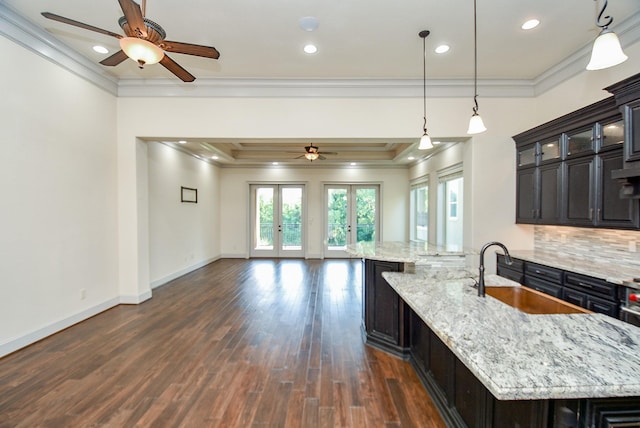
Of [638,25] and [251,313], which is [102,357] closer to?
[251,313]

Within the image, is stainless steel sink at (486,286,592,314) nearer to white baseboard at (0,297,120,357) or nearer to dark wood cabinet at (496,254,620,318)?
dark wood cabinet at (496,254,620,318)

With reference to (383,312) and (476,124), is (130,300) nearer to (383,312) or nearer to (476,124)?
(383,312)

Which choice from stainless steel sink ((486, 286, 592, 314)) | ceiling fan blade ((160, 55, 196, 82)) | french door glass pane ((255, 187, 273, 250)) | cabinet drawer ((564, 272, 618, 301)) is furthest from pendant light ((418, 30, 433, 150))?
french door glass pane ((255, 187, 273, 250))

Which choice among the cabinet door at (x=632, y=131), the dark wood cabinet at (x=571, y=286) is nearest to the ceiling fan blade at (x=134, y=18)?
the dark wood cabinet at (x=571, y=286)

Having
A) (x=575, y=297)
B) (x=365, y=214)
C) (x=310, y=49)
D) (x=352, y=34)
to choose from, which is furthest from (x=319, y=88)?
(x=365, y=214)

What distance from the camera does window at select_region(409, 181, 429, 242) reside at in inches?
277

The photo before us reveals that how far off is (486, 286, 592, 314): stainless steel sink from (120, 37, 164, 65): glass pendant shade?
3180 millimetres

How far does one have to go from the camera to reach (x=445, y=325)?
1.35 m

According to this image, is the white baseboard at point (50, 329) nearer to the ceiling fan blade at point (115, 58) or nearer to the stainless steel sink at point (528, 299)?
the ceiling fan blade at point (115, 58)

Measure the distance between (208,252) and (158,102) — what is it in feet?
14.0

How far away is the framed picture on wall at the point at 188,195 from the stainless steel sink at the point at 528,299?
5905 millimetres

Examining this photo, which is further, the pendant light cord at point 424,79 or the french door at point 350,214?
the french door at point 350,214

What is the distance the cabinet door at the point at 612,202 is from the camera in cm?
250

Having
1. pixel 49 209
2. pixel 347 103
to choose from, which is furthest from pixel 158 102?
pixel 347 103
